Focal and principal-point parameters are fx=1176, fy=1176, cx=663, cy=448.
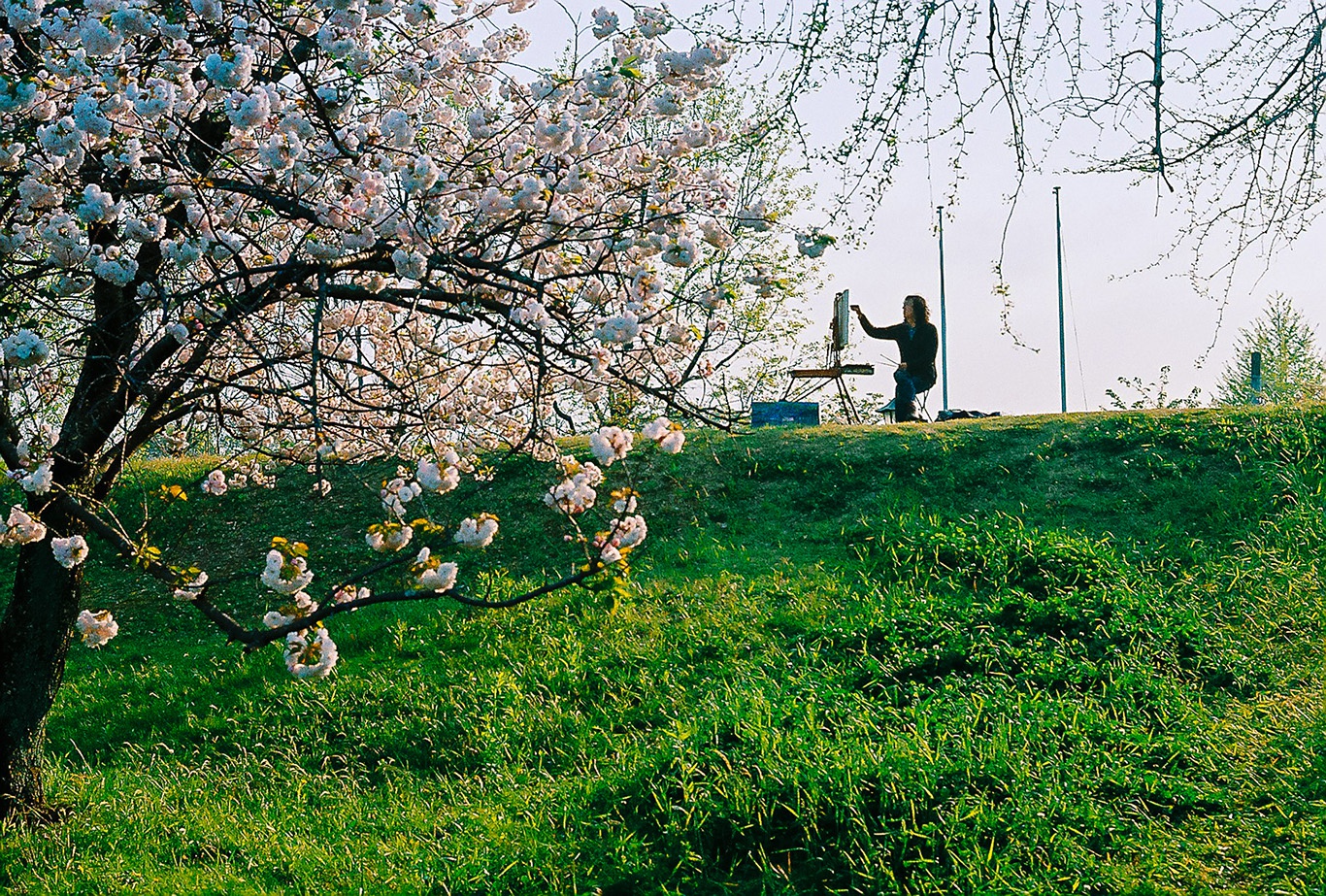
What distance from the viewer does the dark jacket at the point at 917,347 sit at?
1248 centimetres

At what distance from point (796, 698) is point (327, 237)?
3.27 metres

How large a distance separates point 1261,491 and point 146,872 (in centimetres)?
805

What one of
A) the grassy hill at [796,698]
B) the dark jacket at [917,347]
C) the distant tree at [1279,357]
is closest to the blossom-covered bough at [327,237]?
the grassy hill at [796,698]

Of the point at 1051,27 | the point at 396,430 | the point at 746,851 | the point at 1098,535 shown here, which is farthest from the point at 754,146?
the point at 1098,535

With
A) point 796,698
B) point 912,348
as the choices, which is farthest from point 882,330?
point 796,698

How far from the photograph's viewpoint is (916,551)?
8.22m

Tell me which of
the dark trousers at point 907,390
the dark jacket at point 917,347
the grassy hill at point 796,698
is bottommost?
the grassy hill at point 796,698

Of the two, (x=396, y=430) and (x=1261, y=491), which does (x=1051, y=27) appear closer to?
(x=396, y=430)

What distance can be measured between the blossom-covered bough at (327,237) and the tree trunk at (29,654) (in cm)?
1

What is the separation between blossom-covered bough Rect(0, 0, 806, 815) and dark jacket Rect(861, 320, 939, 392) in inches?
301

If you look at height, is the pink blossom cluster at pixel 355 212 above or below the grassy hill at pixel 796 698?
above

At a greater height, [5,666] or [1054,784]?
[5,666]

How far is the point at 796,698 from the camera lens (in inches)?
238

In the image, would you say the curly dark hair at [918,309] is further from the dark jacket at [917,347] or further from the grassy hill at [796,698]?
the grassy hill at [796,698]
